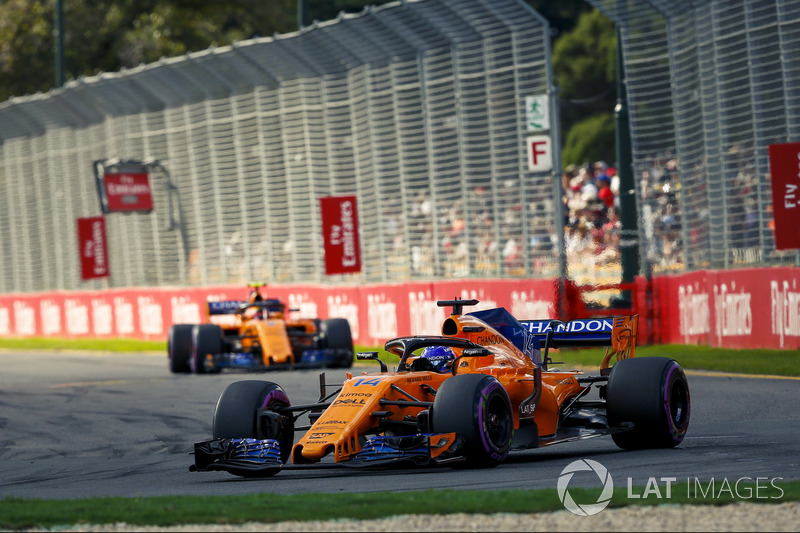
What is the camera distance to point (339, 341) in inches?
850

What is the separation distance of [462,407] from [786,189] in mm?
9308

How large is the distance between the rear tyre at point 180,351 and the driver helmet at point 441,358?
11410 mm

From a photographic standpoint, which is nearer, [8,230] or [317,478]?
[317,478]

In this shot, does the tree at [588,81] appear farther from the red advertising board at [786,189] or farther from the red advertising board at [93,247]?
the red advertising board at [786,189]

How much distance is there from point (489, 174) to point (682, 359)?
637 cm

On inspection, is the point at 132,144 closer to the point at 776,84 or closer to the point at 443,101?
the point at 443,101

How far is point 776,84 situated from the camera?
18922 mm

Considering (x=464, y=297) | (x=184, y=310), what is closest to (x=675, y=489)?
(x=464, y=297)

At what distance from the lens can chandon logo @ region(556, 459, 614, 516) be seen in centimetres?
735

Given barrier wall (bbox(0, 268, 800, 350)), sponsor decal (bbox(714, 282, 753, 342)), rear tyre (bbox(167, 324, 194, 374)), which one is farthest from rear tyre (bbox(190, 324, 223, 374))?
sponsor decal (bbox(714, 282, 753, 342))

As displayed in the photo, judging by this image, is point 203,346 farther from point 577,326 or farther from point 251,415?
point 251,415

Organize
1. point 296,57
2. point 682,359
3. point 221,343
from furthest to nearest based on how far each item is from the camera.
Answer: point 296,57
point 221,343
point 682,359

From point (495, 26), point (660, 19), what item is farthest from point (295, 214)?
point (660, 19)

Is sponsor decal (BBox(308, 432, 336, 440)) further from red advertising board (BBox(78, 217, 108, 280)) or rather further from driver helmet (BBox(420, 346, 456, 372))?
red advertising board (BBox(78, 217, 108, 280))
